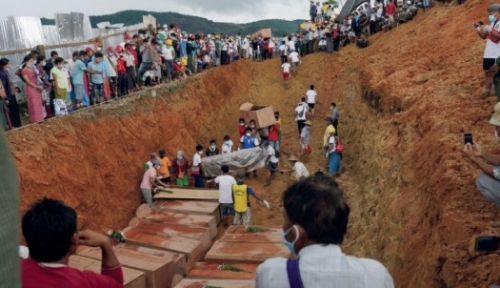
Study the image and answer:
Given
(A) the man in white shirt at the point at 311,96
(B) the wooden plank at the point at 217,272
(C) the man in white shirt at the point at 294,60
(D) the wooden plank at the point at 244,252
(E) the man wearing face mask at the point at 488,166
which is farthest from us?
(C) the man in white shirt at the point at 294,60

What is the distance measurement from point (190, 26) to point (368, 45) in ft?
175

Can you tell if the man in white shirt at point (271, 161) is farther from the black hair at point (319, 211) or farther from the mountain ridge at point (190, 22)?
the mountain ridge at point (190, 22)

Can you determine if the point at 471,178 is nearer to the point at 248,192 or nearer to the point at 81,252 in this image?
the point at 248,192

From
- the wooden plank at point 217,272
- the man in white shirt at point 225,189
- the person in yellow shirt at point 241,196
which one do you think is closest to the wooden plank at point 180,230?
the person in yellow shirt at point 241,196

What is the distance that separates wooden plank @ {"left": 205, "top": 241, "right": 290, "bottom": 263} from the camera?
30.9 feet

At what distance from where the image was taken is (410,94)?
1162 centimetres

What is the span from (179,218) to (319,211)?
34.0 feet

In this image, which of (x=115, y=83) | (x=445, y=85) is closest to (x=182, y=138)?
(x=115, y=83)

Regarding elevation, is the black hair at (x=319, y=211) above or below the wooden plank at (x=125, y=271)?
above

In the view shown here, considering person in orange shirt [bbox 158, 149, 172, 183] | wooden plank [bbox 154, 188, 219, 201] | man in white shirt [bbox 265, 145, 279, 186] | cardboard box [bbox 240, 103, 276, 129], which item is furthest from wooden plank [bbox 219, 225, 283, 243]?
cardboard box [bbox 240, 103, 276, 129]

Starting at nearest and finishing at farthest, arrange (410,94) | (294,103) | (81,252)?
(81,252) → (410,94) → (294,103)

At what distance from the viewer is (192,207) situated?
1302 cm

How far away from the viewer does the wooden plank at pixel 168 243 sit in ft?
33.2

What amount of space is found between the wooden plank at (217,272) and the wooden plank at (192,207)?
325 cm
